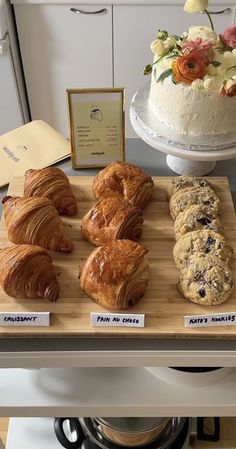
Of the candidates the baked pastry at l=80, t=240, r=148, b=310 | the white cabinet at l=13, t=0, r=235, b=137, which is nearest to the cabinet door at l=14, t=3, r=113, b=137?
the white cabinet at l=13, t=0, r=235, b=137

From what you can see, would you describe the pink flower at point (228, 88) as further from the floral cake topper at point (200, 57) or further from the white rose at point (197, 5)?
the white rose at point (197, 5)

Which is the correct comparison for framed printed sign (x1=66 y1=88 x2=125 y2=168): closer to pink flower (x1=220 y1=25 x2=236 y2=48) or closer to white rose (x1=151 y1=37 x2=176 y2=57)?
white rose (x1=151 y1=37 x2=176 y2=57)

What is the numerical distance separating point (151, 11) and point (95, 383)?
1.44 m

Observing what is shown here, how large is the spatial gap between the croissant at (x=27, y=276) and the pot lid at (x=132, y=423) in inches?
19.0

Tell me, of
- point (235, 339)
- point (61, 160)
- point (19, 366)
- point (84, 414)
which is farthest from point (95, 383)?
point (61, 160)

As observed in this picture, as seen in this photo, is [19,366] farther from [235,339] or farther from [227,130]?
[227,130]

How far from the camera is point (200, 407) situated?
35.3 inches

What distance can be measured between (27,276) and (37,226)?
0.35 feet

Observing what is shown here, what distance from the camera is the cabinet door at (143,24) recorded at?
184 cm

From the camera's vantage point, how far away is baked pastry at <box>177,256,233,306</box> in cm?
75

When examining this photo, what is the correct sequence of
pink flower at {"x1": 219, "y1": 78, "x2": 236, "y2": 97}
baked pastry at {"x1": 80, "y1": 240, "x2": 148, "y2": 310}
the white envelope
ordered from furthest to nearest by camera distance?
the white envelope
pink flower at {"x1": 219, "y1": 78, "x2": 236, "y2": 97}
baked pastry at {"x1": 80, "y1": 240, "x2": 148, "y2": 310}

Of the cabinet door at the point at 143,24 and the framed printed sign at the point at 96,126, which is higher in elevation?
the framed printed sign at the point at 96,126

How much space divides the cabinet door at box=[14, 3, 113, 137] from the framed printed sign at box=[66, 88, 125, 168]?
1.00m

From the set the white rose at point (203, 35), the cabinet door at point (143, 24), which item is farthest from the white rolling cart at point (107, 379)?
the cabinet door at point (143, 24)
